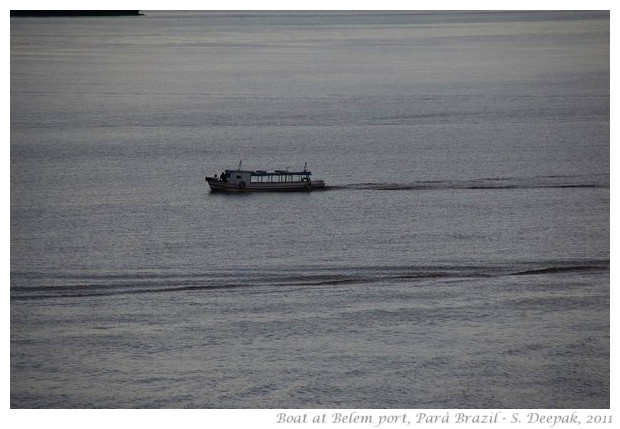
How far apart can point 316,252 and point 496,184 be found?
60.4ft

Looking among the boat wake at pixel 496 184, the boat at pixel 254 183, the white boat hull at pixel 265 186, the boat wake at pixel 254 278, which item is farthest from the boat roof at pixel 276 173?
the boat wake at pixel 254 278

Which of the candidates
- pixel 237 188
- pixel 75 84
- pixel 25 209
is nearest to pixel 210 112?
pixel 75 84

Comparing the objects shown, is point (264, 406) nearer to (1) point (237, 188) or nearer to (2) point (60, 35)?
(1) point (237, 188)

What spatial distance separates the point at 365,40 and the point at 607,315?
142m

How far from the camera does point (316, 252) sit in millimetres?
53031

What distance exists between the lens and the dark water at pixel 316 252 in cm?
3806

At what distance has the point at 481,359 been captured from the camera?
39.6 meters

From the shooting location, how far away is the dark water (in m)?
38.1

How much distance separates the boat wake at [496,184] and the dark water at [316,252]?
0.25 m

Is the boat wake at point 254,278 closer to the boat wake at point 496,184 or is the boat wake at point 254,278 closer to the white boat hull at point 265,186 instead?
the boat wake at point 496,184

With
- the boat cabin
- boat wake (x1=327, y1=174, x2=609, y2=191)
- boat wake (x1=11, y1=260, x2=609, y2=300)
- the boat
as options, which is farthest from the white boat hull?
boat wake (x1=11, y1=260, x2=609, y2=300)

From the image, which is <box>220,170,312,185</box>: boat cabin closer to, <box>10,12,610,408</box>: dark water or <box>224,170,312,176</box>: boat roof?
<box>224,170,312,176</box>: boat roof

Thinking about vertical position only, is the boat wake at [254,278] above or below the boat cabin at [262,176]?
below

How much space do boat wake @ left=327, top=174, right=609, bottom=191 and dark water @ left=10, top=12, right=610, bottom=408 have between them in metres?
0.25
